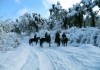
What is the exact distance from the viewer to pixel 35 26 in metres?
94.4

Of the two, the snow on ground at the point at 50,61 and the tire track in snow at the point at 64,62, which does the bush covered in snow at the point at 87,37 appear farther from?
the tire track in snow at the point at 64,62

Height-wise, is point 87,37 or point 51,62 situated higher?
point 87,37

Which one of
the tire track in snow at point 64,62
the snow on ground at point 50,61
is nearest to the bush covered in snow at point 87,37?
the snow on ground at point 50,61

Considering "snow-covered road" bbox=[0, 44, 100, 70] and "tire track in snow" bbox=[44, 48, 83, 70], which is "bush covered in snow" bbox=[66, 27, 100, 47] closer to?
"snow-covered road" bbox=[0, 44, 100, 70]

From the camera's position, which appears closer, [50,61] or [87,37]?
[50,61]

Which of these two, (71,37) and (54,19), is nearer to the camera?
(71,37)

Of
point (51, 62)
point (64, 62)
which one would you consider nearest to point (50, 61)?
point (51, 62)

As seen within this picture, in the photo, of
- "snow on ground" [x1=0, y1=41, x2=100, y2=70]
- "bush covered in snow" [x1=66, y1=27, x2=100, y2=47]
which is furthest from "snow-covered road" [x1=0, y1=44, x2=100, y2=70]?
"bush covered in snow" [x1=66, y1=27, x2=100, y2=47]

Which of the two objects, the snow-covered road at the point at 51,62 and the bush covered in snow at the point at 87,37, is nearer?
the snow-covered road at the point at 51,62

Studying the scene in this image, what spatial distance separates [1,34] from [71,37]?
2703 cm

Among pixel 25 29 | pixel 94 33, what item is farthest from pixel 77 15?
pixel 25 29

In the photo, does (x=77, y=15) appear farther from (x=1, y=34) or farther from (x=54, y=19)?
(x=1, y=34)

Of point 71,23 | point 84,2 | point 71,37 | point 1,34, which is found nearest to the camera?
point 1,34

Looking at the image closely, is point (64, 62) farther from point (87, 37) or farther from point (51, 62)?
point (87, 37)
